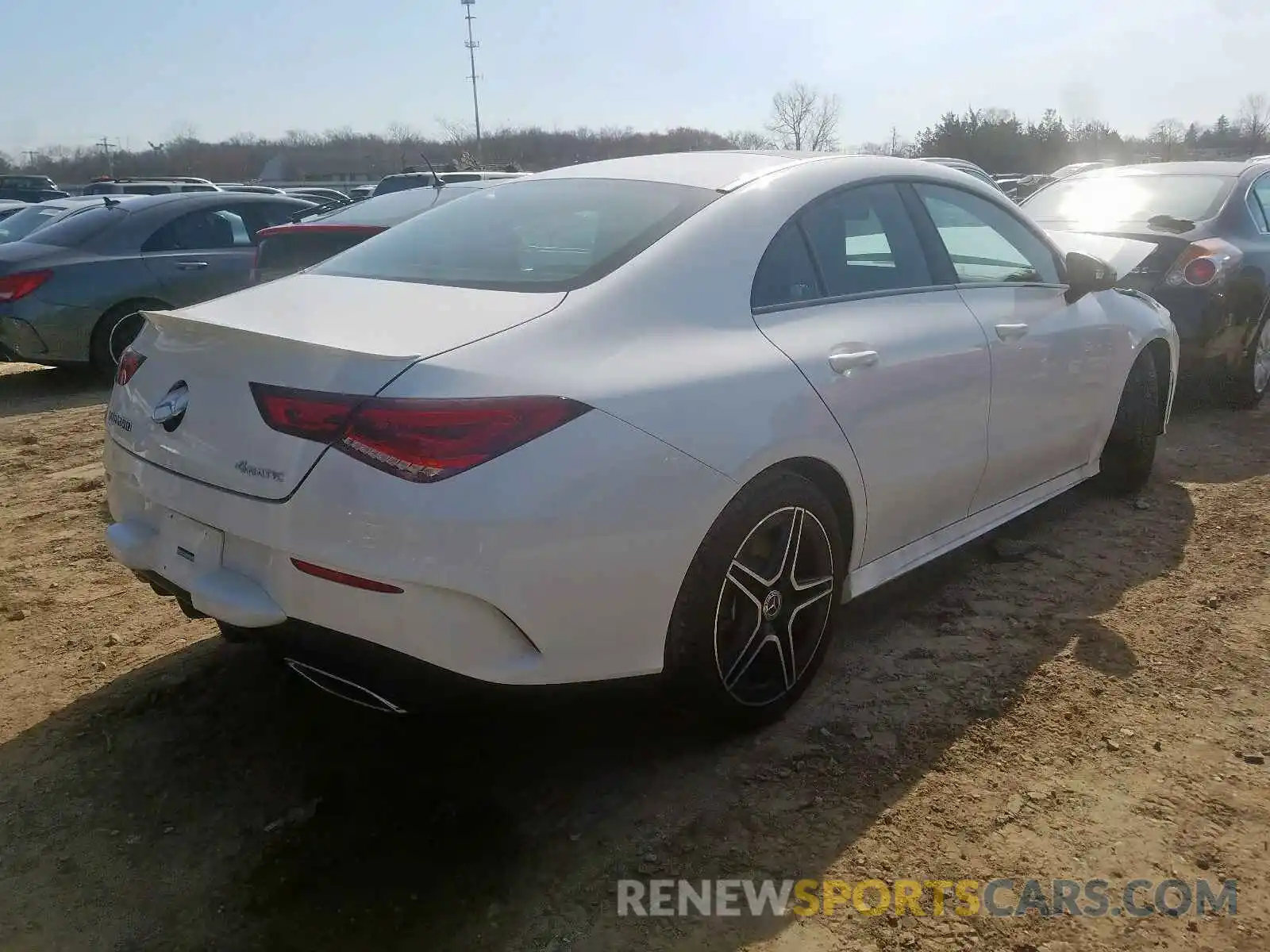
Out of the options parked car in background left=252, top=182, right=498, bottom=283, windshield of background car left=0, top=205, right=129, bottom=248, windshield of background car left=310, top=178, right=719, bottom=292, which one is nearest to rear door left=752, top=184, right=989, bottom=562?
windshield of background car left=310, top=178, right=719, bottom=292

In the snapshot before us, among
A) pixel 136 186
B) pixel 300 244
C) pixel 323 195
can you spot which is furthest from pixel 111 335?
pixel 323 195

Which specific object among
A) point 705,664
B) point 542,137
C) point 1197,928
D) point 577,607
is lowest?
point 1197,928

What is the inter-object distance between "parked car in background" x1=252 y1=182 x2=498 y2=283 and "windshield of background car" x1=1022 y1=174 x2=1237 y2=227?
3.98 meters

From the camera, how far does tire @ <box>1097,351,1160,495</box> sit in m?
4.50

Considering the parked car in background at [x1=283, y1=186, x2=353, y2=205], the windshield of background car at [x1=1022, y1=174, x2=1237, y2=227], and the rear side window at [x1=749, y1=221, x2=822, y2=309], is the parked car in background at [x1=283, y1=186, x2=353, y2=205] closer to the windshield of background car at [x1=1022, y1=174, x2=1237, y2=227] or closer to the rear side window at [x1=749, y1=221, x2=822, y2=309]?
the windshield of background car at [x1=1022, y1=174, x2=1237, y2=227]

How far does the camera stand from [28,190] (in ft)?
85.5

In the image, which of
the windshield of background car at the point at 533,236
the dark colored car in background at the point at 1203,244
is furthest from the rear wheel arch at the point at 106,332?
the dark colored car in background at the point at 1203,244

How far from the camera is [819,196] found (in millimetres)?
3061

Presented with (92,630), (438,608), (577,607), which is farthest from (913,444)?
(92,630)

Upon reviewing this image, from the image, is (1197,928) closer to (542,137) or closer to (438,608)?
(438,608)

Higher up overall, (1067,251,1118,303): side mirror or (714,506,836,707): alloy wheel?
(1067,251,1118,303): side mirror

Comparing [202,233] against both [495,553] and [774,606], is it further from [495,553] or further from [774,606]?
[495,553]

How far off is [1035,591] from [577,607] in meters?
2.25

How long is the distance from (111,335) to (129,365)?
5.62m
